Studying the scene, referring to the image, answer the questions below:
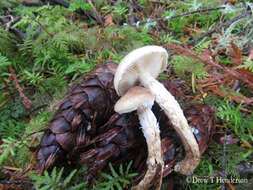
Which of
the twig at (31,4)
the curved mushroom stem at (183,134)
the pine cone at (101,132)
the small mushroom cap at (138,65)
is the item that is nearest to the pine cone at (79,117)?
the pine cone at (101,132)

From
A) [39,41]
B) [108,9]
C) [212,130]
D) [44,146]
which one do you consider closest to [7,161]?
[44,146]

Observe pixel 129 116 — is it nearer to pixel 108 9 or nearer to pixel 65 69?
pixel 65 69

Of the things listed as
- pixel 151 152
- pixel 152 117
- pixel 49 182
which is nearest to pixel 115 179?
pixel 151 152

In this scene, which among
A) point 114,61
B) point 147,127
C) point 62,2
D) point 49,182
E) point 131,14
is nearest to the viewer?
point 49,182

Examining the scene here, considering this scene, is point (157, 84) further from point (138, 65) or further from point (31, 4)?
point (31, 4)

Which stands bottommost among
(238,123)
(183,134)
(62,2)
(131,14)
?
(238,123)

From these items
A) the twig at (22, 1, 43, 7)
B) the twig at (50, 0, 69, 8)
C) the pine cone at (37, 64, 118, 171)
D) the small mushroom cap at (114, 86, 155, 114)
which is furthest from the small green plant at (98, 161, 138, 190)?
the twig at (22, 1, 43, 7)

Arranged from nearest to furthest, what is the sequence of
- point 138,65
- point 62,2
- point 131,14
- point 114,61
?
point 138,65 → point 114,61 → point 131,14 → point 62,2

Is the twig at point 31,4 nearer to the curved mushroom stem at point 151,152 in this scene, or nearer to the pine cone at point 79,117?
the pine cone at point 79,117
